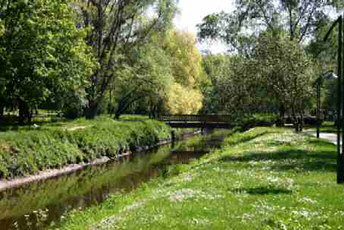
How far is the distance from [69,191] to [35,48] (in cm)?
1283

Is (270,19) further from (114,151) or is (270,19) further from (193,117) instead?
(114,151)

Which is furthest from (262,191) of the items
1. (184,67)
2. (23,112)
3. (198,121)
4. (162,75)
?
(184,67)

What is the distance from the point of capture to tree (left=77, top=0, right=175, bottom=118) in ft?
164

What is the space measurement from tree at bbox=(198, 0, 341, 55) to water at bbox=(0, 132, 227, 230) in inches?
872

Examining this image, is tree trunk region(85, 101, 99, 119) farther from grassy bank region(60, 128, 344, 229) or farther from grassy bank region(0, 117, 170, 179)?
grassy bank region(60, 128, 344, 229)

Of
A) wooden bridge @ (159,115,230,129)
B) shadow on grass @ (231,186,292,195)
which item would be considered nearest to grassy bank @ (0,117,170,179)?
wooden bridge @ (159,115,230,129)

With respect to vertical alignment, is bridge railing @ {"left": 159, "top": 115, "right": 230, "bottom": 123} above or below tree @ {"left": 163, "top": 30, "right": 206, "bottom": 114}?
below

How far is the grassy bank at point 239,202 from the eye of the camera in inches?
423

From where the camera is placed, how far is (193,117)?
6138 centimetres

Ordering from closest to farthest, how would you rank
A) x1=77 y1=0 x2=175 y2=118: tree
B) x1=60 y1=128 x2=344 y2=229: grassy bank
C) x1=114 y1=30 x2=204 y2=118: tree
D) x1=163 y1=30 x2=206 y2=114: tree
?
x1=60 y1=128 x2=344 y2=229: grassy bank < x1=77 y1=0 x2=175 y2=118: tree < x1=114 y1=30 x2=204 y2=118: tree < x1=163 y1=30 x2=206 y2=114: tree

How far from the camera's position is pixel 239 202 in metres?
12.9

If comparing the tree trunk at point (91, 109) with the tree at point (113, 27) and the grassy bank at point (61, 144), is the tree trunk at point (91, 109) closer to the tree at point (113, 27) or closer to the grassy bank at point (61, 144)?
the tree at point (113, 27)

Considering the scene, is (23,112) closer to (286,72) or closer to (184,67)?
(286,72)

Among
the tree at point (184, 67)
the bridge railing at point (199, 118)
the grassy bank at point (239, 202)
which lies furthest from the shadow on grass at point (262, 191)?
the tree at point (184, 67)
